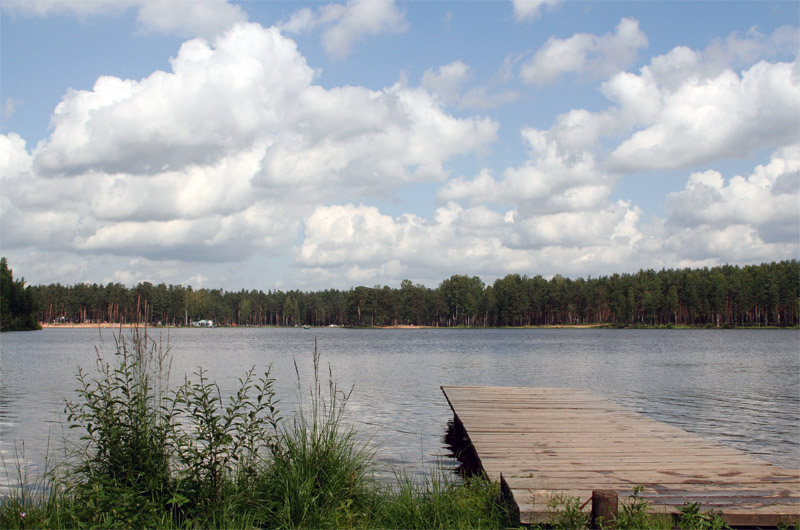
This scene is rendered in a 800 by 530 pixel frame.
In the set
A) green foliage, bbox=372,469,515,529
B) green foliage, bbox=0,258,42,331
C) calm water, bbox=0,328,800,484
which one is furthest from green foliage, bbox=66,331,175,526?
green foliage, bbox=0,258,42,331

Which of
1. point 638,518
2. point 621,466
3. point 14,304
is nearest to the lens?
point 638,518

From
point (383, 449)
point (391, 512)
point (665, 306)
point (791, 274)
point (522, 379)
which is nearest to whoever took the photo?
point (391, 512)

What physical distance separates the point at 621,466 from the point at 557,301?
442ft

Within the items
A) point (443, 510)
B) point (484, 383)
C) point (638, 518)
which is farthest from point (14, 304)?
point (638, 518)

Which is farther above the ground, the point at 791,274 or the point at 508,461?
the point at 791,274

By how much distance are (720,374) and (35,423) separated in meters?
27.4

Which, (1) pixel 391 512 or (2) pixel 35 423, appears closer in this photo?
(1) pixel 391 512

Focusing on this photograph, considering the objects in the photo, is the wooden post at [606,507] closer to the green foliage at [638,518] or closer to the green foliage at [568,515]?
the green foliage at [638,518]

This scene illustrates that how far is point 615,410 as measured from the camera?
1177 centimetres

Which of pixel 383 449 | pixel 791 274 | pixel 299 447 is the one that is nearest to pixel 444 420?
pixel 383 449

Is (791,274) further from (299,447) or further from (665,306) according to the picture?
(299,447)

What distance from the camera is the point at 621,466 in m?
6.73

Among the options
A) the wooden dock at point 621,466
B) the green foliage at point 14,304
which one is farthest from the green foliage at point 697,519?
the green foliage at point 14,304

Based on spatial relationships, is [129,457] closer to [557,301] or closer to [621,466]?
[621,466]
